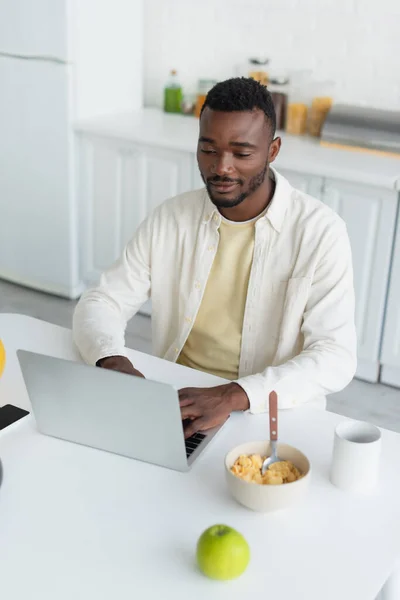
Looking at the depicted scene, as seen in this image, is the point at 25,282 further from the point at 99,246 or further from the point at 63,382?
the point at 63,382

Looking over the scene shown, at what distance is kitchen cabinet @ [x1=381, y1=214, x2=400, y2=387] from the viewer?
120 inches

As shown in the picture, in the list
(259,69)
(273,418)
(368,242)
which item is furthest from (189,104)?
(273,418)

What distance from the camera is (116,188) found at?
3.71 metres

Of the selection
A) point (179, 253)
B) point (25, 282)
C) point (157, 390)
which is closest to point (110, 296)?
point (179, 253)

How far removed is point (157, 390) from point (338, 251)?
676 mm

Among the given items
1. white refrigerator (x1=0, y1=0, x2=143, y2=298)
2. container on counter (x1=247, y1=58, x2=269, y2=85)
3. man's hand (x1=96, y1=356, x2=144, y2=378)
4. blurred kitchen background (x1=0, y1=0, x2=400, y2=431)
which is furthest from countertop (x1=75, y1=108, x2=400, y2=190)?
man's hand (x1=96, y1=356, x2=144, y2=378)

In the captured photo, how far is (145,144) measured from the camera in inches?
139

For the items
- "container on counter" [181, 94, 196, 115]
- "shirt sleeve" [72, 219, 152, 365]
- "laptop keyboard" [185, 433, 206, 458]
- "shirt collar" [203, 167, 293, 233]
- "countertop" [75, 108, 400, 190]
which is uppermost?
"shirt collar" [203, 167, 293, 233]

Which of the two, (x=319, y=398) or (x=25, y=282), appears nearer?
(x=319, y=398)

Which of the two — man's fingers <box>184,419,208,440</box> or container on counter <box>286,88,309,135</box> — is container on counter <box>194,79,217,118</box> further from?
man's fingers <box>184,419,208,440</box>

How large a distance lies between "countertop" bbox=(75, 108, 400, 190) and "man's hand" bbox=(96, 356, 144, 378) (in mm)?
1585

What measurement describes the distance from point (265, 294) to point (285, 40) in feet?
6.96

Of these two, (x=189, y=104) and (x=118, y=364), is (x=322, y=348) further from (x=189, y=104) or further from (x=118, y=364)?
(x=189, y=104)

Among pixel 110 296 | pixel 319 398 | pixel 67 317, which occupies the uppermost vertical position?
pixel 110 296
